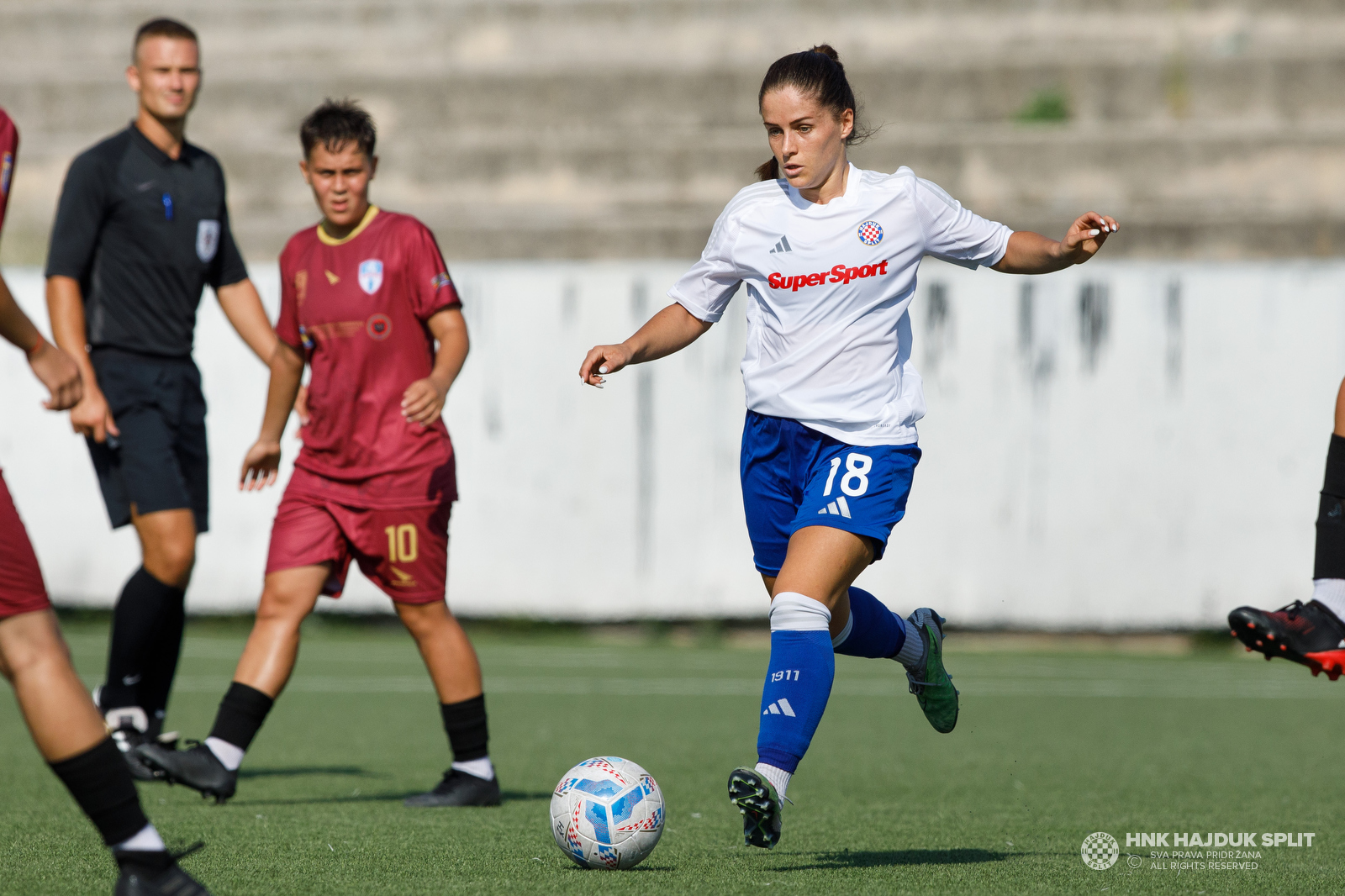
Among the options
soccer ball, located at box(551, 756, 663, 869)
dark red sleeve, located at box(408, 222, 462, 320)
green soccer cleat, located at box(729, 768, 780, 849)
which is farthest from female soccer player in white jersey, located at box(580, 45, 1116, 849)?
dark red sleeve, located at box(408, 222, 462, 320)

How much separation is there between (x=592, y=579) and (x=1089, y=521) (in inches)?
132

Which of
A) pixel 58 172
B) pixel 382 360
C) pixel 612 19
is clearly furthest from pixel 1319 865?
pixel 612 19

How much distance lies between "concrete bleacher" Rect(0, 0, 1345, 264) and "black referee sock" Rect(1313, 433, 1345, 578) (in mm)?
7863

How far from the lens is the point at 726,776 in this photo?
580 centimetres

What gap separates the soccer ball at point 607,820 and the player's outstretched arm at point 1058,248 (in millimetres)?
→ 1650

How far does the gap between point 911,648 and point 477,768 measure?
1.44m

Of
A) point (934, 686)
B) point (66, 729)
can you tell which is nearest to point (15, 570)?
point (66, 729)

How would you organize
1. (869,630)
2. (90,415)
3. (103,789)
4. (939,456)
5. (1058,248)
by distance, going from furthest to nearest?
1. (939,456)
2. (869,630)
3. (1058,248)
4. (90,415)
5. (103,789)

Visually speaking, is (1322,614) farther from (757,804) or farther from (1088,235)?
(757,804)

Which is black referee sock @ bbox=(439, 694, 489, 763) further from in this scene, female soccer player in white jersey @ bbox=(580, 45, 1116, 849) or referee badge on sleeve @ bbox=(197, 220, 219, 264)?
referee badge on sleeve @ bbox=(197, 220, 219, 264)

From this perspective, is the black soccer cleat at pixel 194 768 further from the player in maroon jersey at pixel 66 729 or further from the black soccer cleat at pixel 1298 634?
the black soccer cleat at pixel 1298 634

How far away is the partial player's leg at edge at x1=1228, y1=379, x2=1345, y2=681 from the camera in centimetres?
351

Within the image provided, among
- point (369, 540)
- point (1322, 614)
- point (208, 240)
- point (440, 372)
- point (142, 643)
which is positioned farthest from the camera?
point (208, 240)

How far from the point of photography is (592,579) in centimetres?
1095
